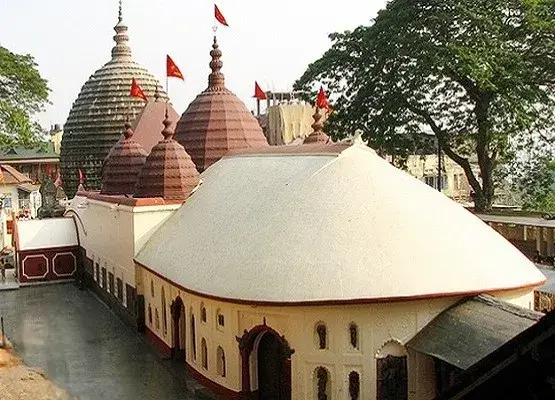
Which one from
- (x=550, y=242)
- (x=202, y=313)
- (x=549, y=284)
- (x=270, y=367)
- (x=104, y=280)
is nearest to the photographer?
(x=270, y=367)

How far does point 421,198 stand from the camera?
50.9ft

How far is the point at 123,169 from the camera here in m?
28.0

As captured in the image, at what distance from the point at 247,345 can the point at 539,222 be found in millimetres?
18614

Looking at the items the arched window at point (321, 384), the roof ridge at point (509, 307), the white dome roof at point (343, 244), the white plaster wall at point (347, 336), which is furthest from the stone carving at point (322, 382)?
the roof ridge at point (509, 307)

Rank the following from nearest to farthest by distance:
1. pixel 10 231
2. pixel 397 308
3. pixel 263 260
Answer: pixel 397 308, pixel 263 260, pixel 10 231

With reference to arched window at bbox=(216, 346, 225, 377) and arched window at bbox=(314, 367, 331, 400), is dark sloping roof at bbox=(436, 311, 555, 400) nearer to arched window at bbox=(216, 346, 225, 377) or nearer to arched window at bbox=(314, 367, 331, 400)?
arched window at bbox=(314, 367, 331, 400)

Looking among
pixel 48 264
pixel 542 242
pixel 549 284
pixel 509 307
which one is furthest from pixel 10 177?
pixel 509 307

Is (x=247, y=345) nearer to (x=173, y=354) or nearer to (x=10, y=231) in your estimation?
(x=173, y=354)

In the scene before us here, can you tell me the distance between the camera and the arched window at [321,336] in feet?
44.1

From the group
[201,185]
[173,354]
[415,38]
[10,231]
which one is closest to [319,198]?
[173,354]

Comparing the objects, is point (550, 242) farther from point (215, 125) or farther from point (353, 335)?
point (353, 335)

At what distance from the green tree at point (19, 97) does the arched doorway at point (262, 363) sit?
11593 millimetres

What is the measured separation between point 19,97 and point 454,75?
17554 mm

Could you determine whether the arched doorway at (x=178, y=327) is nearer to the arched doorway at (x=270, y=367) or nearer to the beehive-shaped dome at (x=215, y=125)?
the arched doorway at (x=270, y=367)
